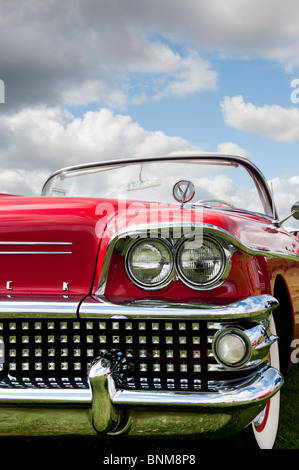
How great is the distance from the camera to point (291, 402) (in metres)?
3.28

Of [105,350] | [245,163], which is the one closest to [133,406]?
[105,350]

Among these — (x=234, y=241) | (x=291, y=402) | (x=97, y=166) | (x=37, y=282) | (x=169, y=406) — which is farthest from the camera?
(x=97, y=166)

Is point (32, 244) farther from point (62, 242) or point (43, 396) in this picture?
point (43, 396)

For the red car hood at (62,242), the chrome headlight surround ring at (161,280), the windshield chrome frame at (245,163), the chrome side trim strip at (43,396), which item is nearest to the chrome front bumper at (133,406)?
the chrome side trim strip at (43,396)

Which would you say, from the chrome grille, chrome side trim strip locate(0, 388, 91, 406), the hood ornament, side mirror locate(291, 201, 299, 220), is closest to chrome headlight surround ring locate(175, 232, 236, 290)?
the chrome grille

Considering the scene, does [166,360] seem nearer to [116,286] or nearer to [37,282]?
[116,286]

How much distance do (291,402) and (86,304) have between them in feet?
6.50

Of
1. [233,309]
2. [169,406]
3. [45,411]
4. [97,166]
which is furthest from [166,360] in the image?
[97,166]

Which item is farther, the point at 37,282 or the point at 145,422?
the point at 37,282

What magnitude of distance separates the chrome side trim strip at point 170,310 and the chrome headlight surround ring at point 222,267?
0.09 meters

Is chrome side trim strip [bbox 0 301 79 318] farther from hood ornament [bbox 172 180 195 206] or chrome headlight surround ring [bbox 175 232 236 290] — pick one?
hood ornament [bbox 172 180 195 206]

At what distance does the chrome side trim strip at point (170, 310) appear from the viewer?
1.83m

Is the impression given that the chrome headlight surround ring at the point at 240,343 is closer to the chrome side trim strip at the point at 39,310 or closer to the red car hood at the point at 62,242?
the red car hood at the point at 62,242

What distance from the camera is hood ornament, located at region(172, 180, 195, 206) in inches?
117
